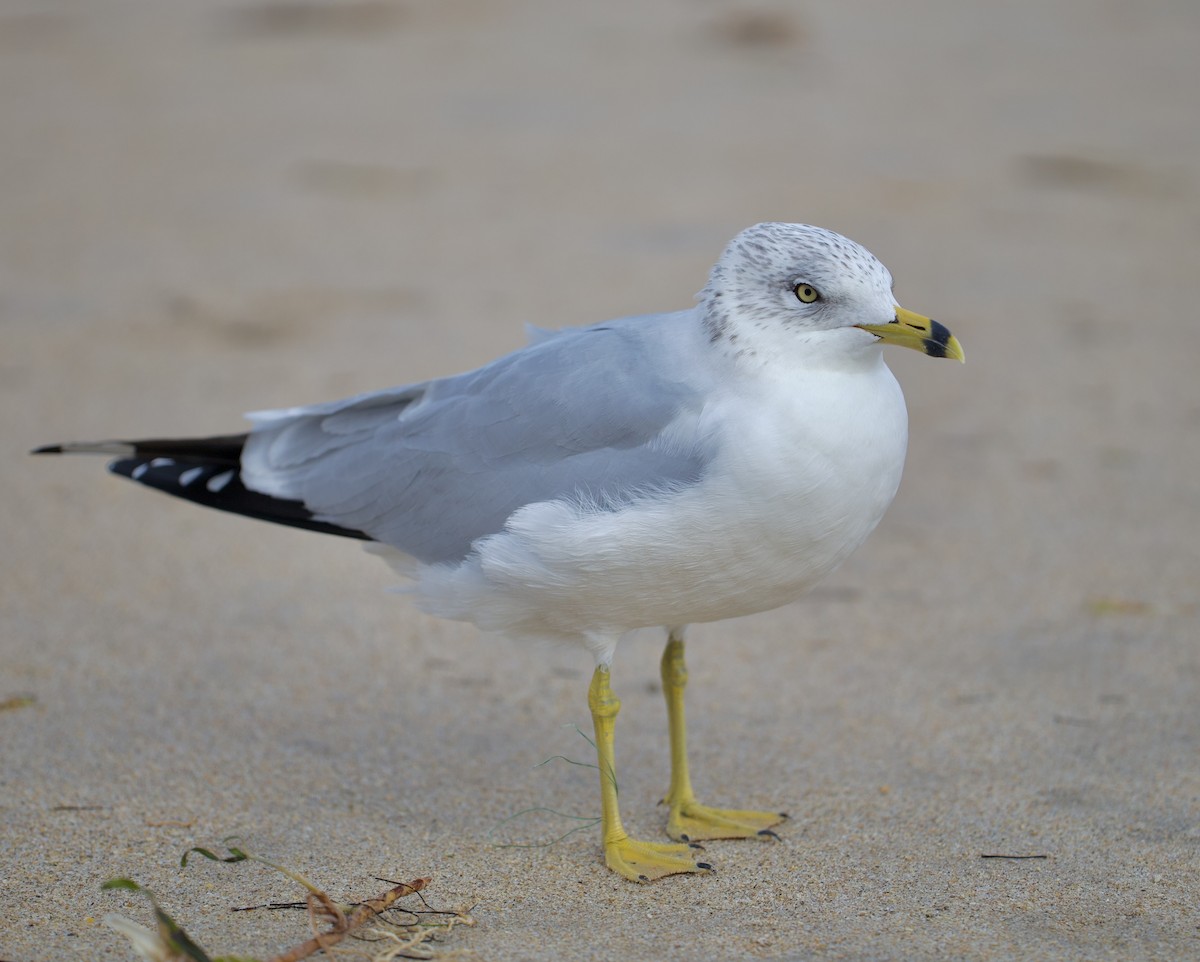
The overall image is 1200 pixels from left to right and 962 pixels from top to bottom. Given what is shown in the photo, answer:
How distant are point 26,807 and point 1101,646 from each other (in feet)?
9.81

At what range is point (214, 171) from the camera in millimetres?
8109

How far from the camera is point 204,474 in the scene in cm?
352

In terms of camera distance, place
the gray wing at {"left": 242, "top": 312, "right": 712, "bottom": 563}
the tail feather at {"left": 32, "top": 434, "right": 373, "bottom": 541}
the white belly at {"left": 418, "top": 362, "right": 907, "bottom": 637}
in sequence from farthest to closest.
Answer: the tail feather at {"left": 32, "top": 434, "right": 373, "bottom": 541}
the gray wing at {"left": 242, "top": 312, "right": 712, "bottom": 563}
the white belly at {"left": 418, "top": 362, "right": 907, "bottom": 637}

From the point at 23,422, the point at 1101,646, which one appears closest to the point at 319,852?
the point at 1101,646

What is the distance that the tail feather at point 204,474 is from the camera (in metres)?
3.46

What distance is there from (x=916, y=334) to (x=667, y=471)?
Answer: 58 centimetres

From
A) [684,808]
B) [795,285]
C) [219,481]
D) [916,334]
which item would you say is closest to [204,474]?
[219,481]

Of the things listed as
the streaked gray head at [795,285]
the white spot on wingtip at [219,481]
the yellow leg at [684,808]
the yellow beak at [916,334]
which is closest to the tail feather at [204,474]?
the white spot on wingtip at [219,481]

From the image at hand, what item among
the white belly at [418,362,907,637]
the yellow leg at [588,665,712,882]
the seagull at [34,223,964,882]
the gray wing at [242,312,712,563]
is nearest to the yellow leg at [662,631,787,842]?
the seagull at [34,223,964,882]

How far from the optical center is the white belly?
2785 millimetres

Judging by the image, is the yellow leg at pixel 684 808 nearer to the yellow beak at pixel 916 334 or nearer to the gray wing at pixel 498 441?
the gray wing at pixel 498 441

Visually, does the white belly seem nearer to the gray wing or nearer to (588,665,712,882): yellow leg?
the gray wing

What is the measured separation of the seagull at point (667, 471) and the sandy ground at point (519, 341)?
1.69ft

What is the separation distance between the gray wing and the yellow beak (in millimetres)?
396
